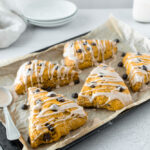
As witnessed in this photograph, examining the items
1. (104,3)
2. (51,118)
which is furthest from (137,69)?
(104,3)

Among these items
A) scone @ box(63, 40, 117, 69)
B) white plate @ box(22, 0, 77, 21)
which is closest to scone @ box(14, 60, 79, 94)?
scone @ box(63, 40, 117, 69)

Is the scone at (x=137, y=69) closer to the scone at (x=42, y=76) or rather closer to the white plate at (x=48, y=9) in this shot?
the scone at (x=42, y=76)

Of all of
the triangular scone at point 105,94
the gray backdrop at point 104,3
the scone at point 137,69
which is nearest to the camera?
the triangular scone at point 105,94

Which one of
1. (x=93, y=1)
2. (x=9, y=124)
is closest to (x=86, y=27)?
(x=93, y=1)

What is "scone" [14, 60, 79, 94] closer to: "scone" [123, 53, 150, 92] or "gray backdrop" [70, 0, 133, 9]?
"scone" [123, 53, 150, 92]

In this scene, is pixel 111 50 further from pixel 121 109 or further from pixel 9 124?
pixel 9 124

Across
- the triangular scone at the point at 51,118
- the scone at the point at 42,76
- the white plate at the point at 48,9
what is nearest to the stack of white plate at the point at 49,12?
the white plate at the point at 48,9

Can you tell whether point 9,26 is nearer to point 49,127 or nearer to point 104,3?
point 104,3
